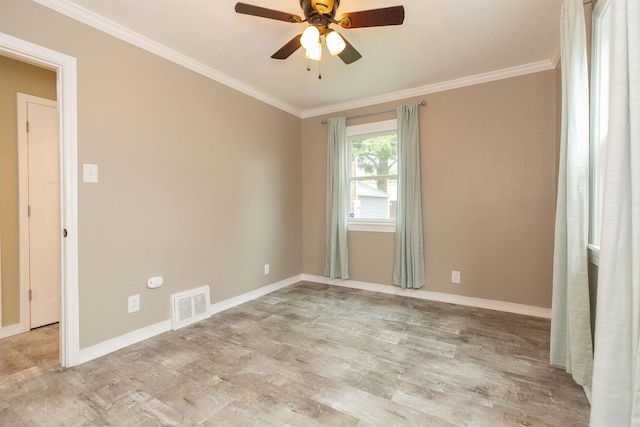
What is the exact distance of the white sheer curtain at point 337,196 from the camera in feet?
13.0

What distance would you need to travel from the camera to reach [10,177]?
2518 millimetres

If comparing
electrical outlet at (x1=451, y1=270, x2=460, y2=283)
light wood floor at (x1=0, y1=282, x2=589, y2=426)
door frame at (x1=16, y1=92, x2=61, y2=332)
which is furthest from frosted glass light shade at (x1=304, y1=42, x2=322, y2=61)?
electrical outlet at (x1=451, y1=270, x2=460, y2=283)

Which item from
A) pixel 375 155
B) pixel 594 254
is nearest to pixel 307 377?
pixel 594 254

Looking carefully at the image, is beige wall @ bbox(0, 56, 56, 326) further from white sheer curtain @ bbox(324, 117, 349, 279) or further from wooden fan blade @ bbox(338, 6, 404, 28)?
white sheer curtain @ bbox(324, 117, 349, 279)

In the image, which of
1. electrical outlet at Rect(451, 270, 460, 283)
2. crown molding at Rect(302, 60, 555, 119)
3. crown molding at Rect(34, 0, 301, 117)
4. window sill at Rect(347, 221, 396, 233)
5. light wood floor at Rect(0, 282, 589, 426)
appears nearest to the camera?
light wood floor at Rect(0, 282, 589, 426)

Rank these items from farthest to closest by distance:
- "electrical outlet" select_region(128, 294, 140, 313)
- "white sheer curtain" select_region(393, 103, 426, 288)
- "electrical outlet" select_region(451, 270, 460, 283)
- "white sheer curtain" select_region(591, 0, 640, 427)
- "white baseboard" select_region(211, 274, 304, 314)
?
"white sheer curtain" select_region(393, 103, 426, 288), "electrical outlet" select_region(451, 270, 460, 283), "white baseboard" select_region(211, 274, 304, 314), "electrical outlet" select_region(128, 294, 140, 313), "white sheer curtain" select_region(591, 0, 640, 427)

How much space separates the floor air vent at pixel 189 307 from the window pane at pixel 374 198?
Answer: 2184mm

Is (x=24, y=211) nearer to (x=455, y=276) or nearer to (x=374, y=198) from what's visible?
(x=374, y=198)

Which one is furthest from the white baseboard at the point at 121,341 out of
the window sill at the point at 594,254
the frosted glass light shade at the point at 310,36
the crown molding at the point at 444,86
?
the crown molding at the point at 444,86

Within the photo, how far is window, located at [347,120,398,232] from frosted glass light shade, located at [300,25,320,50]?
2.06m

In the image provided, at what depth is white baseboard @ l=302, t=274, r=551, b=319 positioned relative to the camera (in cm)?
292

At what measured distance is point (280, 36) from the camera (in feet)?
7.77

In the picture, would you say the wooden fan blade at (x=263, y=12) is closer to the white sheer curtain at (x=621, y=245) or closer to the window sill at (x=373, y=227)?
the white sheer curtain at (x=621, y=245)

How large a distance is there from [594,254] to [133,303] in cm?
332
